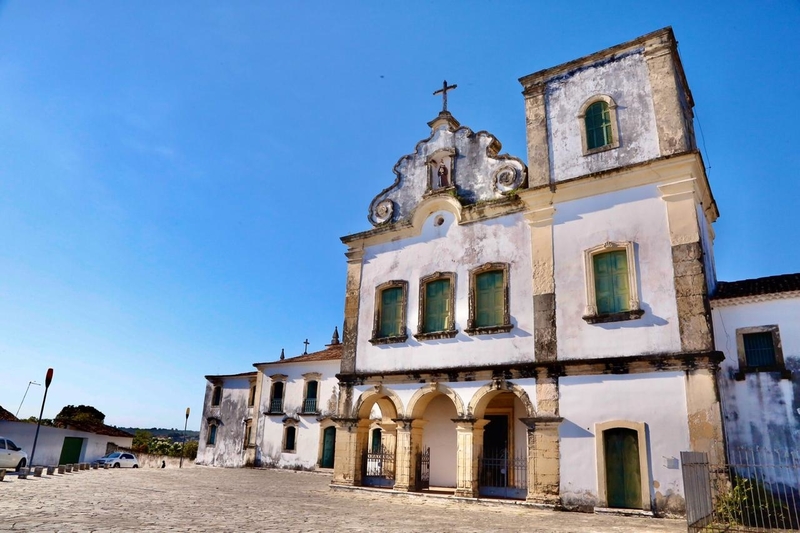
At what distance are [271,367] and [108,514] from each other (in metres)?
21.6

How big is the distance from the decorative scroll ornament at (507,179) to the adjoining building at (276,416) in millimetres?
15523

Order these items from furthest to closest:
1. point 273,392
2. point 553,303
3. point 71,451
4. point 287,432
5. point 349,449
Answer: point 71,451, point 273,392, point 287,432, point 349,449, point 553,303

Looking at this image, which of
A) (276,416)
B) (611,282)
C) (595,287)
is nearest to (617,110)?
(611,282)

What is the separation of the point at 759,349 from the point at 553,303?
15.6ft

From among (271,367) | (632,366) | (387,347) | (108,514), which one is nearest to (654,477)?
(632,366)

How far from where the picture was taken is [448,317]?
16562 mm

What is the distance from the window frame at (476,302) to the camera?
15.4 m

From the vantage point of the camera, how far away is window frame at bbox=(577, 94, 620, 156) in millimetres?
15227

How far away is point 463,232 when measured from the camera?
→ 17172mm

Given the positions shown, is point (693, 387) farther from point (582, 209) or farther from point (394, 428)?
point (394, 428)

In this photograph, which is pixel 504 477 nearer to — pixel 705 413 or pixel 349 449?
pixel 349 449

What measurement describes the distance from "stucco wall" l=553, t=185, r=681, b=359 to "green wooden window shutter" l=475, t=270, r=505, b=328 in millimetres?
1733

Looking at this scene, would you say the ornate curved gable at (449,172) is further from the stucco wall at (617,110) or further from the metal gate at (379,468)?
the metal gate at (379,468)

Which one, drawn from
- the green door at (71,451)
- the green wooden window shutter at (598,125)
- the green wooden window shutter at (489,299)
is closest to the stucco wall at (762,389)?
the green wooden window shutter at (489,299)
